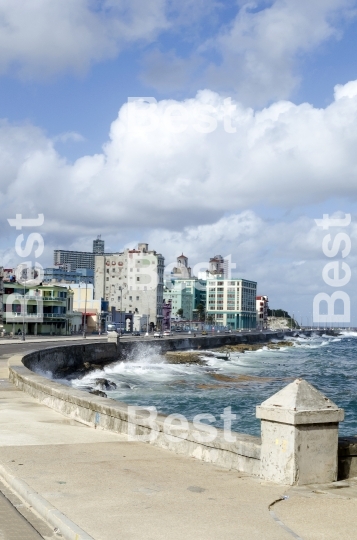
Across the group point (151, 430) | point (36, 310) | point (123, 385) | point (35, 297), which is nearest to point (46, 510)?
point (151, 430)

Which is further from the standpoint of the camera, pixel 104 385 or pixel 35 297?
pixel 35 297

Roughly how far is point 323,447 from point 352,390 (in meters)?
36.7

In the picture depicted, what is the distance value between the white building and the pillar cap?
466 feet

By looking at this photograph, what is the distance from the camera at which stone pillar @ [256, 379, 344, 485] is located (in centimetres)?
722

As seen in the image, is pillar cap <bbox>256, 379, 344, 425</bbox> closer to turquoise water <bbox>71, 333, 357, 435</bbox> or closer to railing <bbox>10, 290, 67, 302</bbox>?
turquoise water <bbox>71, 333, 357, 435</bbox>

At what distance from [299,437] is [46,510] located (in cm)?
263

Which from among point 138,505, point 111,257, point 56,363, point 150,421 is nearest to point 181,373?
point 56,363

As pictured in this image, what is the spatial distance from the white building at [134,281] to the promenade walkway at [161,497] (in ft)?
462

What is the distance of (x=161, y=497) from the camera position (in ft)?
22.4

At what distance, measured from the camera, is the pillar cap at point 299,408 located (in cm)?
722

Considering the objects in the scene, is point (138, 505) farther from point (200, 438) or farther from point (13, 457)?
point (13, 457)

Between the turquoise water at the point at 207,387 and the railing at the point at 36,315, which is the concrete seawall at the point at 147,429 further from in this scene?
the railing at the point at 36,315

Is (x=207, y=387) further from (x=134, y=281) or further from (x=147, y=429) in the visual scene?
(x=134, y=281)

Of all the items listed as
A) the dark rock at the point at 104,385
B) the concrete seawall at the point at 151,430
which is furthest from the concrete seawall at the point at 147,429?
the dark rock at the point at 104,385
